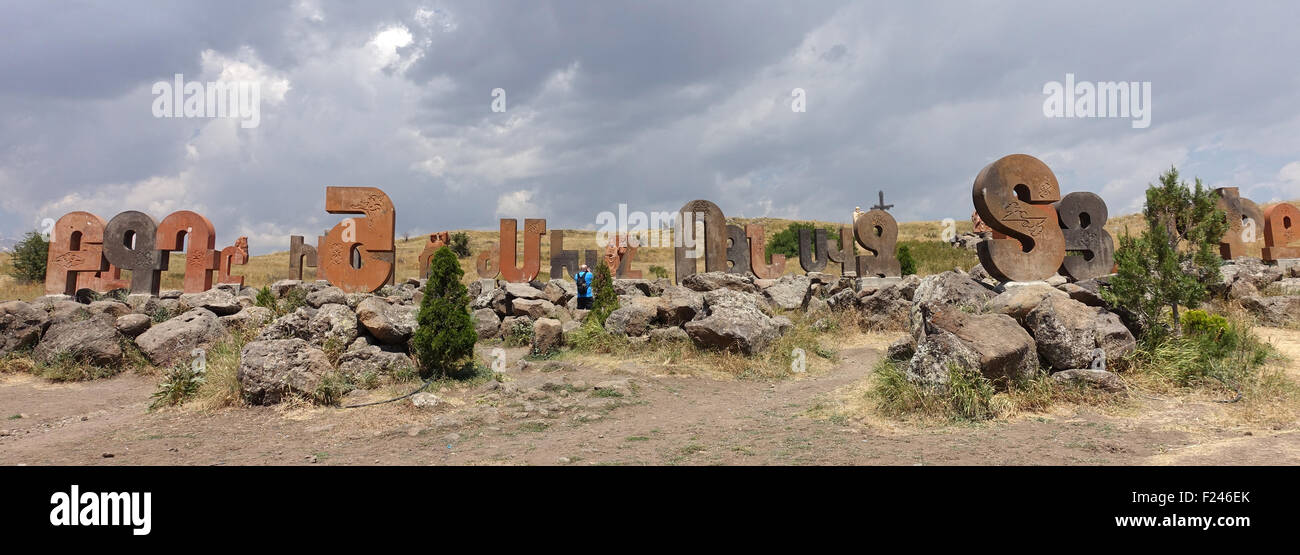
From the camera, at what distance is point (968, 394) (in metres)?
6.02

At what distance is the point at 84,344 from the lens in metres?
9.98

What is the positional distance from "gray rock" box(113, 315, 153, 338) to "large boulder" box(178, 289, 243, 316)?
125 cm

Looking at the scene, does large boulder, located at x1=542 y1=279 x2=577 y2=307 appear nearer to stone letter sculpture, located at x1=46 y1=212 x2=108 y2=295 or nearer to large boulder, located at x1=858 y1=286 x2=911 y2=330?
large boulder, located at x1=858 y1=286 x2=911 y2=330

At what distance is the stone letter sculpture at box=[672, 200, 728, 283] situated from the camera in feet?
52.0

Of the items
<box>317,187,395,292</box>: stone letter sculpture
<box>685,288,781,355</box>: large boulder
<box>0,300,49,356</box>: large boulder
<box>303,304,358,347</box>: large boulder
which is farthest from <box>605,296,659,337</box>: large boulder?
<box>0,300,49,356</box>: large boulder

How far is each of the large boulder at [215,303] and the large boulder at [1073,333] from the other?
47.4ft

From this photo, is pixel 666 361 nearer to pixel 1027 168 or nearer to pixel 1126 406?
pixel 1126 406

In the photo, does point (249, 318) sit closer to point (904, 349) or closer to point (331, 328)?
point (331, 328)

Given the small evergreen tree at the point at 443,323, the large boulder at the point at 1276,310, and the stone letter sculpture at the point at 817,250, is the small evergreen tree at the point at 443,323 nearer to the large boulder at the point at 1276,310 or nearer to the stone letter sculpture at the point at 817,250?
the large boulder at the point at 1276,310

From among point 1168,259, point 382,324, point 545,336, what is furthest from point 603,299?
point 1168,259

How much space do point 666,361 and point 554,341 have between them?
249 centimetres

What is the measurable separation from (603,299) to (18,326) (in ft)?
34.7
